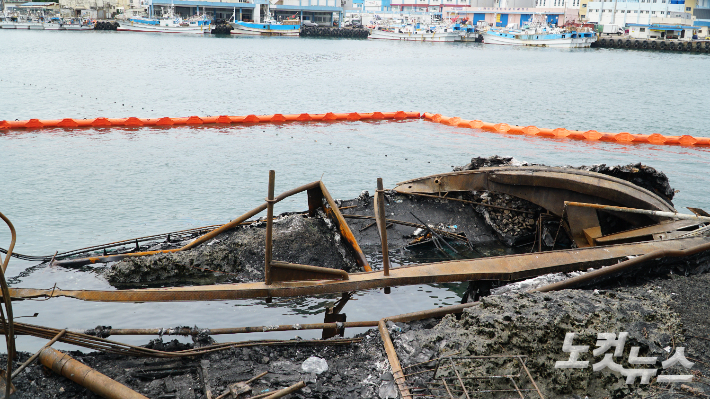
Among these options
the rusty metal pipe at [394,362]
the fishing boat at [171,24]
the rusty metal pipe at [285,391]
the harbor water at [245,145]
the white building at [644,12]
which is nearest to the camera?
the rusty metal pipe at [285,391]

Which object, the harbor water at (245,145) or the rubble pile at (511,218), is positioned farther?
the rubble pile at (511,218)

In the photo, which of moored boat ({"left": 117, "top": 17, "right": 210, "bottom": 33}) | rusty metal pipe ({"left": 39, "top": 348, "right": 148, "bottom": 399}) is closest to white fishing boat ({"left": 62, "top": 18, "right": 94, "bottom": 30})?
moored boat ({"left": 117, "top": 17, "right": 210, "bottom": 33})

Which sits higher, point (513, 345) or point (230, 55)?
point (230, 55)

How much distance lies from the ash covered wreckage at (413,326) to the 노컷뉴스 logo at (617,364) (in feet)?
0.04

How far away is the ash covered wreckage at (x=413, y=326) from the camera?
15.9 ft

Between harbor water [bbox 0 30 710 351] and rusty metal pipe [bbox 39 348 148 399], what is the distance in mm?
1897

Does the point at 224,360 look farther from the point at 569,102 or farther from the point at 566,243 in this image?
the point at 569,102

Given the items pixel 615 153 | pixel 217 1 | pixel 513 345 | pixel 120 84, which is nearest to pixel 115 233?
pixel 513 345

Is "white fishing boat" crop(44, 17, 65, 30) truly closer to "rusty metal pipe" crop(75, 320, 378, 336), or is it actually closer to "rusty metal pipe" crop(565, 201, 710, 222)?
"rusty metal pipe" crop(75, 320, 378, 336)

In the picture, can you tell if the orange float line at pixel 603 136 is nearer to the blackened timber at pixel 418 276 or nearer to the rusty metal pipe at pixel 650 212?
the rusty metal pipe at pixel 650 212

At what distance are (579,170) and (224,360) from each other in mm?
6925

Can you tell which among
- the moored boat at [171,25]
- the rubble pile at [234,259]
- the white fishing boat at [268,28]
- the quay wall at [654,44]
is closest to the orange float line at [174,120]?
the rubble pile at [234,259]

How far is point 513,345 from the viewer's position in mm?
5074

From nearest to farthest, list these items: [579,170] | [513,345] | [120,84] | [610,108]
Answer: [513,345] → [579,170] → [610,108] → [120,84]
